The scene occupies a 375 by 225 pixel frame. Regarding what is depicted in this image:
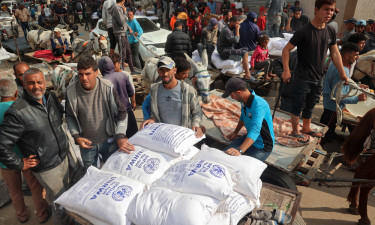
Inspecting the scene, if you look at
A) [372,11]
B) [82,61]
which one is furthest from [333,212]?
[372,11]

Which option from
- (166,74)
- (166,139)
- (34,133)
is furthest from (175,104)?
(34,133)

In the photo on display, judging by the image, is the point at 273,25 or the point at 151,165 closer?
the point at 151,165

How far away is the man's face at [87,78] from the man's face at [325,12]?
289 cm

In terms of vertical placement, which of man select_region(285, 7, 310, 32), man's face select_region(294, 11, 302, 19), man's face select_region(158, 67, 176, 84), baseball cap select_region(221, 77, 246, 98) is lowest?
baseball cap select_region(221, 77, 246, 98)

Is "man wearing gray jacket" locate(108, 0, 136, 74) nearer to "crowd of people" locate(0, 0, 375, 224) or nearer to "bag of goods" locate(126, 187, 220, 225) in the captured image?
Result: "crowd of people" locate(0, 0, 375, 224)

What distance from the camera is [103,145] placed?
131 inches

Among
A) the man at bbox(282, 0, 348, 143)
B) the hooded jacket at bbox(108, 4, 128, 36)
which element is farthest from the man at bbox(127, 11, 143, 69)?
the man at bbox(282, 0, 348, 143)

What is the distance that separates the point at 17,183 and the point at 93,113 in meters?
1.43

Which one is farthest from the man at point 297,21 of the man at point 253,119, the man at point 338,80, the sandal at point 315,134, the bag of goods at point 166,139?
the bag of goods at point 166,139

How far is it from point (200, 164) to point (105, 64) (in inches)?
98.6

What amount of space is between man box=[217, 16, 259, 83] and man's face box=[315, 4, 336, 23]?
11.0ft

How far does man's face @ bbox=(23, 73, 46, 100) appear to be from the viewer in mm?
2568

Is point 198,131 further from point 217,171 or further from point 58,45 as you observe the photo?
point 58,45

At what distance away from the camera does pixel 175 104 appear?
131 inches
